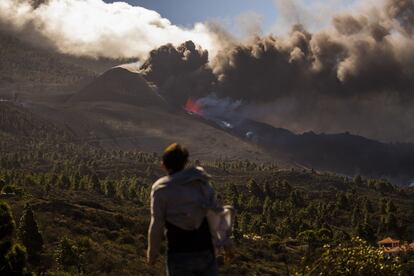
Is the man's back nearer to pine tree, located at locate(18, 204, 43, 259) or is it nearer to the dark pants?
the dark pants

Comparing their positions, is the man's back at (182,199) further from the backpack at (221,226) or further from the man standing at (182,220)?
the backpack at (221,226)

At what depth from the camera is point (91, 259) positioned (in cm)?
5031

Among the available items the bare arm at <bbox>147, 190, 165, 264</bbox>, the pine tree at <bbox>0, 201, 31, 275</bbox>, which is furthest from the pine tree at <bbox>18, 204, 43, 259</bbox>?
the bare arm at <bbox>147, 190, 165, 264</bbox>

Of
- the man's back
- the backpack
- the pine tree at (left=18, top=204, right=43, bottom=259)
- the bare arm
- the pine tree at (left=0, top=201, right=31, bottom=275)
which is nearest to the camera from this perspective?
the bare arm

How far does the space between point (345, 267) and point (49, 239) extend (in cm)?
4568

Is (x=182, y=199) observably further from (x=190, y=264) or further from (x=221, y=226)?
(x=190, y=264)

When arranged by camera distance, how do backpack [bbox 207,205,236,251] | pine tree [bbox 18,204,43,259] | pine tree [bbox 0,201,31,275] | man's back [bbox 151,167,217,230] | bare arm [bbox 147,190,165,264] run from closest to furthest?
1. bare arm [bbox 147,190,165,264]
2. man's back [bbox 151,167,217,230]
3. backpack [bbox 207,205,236,251]
4. pine tree [bbox 0,201,31,275]
5. pine tree [bbox 18,204,43,259]

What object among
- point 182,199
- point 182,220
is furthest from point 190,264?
point 182,199

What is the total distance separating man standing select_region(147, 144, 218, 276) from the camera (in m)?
10.6

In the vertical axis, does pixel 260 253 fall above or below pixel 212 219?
below

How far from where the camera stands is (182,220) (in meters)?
→ 10.7

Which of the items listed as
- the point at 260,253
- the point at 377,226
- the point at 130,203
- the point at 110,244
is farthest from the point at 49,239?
the point at 377,226

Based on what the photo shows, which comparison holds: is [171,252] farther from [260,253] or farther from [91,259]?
[260,253]

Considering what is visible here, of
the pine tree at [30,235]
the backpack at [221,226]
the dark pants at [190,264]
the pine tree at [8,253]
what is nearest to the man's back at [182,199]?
the backpack at [221,226]
